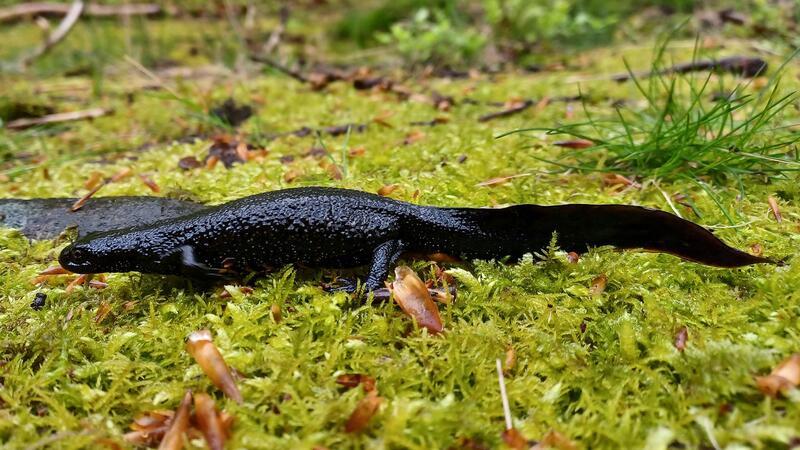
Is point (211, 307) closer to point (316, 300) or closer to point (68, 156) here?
point (316, 300)

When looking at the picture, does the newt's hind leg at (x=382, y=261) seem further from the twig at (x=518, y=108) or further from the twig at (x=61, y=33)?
the twig at (x=61, y=33)

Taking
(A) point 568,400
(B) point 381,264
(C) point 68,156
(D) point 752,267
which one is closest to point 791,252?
(D) point 752,267

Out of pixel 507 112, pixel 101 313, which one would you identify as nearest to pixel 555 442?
pixel 101 313

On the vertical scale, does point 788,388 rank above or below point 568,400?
above

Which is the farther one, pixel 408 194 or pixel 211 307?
pixel 408 194

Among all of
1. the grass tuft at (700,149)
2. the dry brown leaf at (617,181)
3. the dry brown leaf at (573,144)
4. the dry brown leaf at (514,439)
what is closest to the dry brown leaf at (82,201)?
the grass tuft at (700,149)

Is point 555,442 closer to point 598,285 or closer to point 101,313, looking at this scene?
point 598,285

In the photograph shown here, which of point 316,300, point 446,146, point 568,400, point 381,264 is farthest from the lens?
point 446,146
